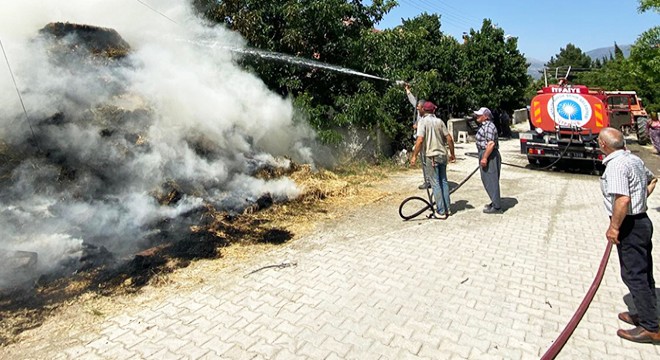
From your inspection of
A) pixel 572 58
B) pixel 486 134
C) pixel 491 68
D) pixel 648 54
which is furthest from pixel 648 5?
pixel 572 58

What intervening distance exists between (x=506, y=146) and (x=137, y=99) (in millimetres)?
14596

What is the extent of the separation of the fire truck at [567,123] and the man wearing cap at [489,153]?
4.60 meters

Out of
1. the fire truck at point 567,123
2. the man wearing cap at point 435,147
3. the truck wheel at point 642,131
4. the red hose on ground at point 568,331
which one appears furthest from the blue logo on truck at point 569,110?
→ the truck wheel at point 642,131

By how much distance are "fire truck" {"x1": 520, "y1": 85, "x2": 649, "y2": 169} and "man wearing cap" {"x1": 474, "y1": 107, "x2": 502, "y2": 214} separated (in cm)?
460

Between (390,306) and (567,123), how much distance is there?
8548 millimetres

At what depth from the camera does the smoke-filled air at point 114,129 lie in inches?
196

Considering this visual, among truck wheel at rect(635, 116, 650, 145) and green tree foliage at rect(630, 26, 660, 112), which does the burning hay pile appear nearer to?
green tree foliage at rect(630, 26, 660, 112)

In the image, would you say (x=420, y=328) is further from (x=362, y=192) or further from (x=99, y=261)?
(x=362, y=192)

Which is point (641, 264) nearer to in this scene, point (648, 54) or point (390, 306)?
point (390, 306)

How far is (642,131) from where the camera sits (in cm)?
1612

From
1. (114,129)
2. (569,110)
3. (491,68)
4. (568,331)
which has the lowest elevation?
(568,331)

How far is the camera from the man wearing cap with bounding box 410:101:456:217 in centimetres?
611

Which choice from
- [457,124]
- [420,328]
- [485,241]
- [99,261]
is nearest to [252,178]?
[99,261]

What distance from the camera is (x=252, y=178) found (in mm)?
7043
